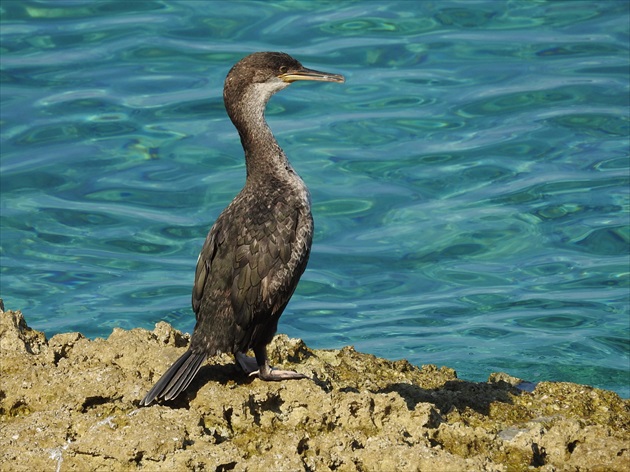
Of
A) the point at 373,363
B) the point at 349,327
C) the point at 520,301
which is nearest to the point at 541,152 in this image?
the point at 520,301

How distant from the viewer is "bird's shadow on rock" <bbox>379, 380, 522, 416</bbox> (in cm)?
545

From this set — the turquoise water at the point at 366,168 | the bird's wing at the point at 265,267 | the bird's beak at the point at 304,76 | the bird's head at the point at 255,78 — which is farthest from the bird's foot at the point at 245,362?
the turquoise water at the point at 366,168

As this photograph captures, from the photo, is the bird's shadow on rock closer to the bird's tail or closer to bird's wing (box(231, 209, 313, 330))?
bird's wing (box(231, 209, 313, 330))

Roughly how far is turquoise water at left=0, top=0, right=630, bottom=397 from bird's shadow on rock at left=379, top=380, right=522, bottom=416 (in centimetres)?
162

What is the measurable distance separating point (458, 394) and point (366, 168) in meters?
4.94

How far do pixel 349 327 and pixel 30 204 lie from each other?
3.26 meters

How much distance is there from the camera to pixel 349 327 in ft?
27.0

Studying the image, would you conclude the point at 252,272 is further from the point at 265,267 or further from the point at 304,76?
the point at 304,76

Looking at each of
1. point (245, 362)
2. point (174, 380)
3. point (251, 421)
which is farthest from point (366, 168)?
point (251, 421)

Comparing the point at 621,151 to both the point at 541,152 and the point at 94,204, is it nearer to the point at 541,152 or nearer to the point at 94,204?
the point at 541,152

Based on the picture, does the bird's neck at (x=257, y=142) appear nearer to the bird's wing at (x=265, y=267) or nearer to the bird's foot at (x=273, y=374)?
the bird's wing at (x=265, y=267)

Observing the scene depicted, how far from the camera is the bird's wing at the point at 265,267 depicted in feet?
17.7

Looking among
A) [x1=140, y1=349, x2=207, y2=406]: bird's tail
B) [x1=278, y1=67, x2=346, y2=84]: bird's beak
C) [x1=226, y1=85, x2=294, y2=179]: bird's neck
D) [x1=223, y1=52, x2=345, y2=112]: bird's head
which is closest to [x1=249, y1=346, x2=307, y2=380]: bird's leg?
[x1=140, y1=349, x2=207, y2=406]: bird's tail

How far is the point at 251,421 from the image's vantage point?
4680 millimetres
